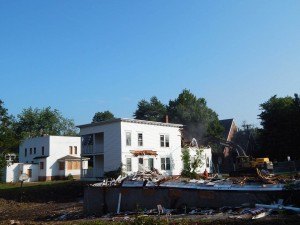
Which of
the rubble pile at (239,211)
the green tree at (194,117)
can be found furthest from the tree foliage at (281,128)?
the rubble pile at (239,211)

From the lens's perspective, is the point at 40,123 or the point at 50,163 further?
the point at 40,123

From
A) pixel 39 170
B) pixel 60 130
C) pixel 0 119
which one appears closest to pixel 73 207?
pixel 0 119

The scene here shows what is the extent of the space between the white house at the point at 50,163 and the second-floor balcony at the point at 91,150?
8.90 meters

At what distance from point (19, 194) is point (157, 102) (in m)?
55.8

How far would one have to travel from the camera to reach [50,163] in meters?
53.6

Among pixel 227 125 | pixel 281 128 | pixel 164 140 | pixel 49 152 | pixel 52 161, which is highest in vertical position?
pixel 227 125

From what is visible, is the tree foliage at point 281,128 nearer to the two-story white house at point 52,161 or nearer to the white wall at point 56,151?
the two-story white house at point 52,161

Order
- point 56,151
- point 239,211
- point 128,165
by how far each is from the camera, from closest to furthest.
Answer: point 239,211 < point 128,165 < point 56,151

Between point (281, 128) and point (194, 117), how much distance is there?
2155 cm

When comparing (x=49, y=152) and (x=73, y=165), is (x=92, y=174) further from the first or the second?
(x=49, y=152)

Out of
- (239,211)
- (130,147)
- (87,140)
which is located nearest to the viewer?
(239,211)

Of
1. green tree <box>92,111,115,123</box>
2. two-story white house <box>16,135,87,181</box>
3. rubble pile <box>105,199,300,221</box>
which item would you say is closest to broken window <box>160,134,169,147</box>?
two-story white house <box>16,135,87,181</box>

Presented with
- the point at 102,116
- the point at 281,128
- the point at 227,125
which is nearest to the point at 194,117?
the point at 227,125

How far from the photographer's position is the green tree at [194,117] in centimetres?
7131
